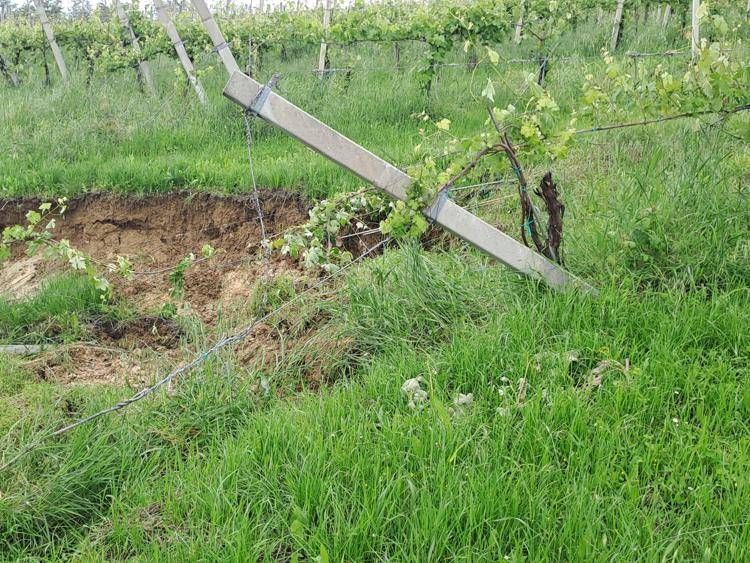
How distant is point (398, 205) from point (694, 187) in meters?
1.84

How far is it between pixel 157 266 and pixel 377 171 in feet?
14.0

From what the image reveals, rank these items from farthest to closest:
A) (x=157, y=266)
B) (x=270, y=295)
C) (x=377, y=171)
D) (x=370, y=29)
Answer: (x=370, y=29) → (x=157, y=266) → (x=270, y=295) → (x=377, y=171)

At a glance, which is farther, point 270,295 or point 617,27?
point 617,27

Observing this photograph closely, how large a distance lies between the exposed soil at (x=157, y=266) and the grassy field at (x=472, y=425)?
1.07 ft

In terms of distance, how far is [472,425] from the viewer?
2.79 metres

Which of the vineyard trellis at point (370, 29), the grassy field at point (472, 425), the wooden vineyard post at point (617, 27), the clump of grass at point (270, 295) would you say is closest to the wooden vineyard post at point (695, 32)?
the vineyard trellis at point (370, 29)

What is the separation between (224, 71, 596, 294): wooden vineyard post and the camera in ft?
10.3

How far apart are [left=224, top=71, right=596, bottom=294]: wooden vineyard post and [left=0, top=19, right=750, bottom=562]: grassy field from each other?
16cm

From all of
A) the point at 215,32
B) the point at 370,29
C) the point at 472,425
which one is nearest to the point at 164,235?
the point at 215,32

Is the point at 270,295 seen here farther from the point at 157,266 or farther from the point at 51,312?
the point at 157,266

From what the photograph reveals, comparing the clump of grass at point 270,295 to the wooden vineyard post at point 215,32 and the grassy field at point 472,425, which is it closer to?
the grassy field at point 472,425

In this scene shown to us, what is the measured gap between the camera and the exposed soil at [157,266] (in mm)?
4445

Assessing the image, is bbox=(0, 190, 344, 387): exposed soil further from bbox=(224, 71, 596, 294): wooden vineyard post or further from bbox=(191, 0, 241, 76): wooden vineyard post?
bbox=(191, 0, 241, 76): wooden vineyard post

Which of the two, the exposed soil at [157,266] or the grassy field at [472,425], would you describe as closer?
the grassy field at [472,425]
